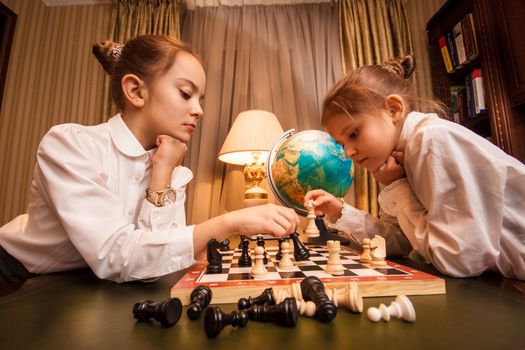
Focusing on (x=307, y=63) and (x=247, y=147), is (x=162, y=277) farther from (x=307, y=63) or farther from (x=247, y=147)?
(x=307, y=63)

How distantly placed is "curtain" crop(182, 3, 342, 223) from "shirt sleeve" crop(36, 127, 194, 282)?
1.83m

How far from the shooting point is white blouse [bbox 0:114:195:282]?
2.46 feet

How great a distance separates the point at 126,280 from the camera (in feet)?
2.44

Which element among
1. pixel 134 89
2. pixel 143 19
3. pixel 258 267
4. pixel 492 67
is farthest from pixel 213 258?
pixel 143 19

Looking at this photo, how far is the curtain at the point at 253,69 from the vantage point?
277cm

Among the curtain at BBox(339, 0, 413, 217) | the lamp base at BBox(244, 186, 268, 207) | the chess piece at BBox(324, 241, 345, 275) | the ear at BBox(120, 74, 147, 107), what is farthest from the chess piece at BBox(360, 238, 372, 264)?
the curtain at BBox(339, 0, 413, 217)

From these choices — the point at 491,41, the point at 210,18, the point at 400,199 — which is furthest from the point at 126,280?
the point at 210,18

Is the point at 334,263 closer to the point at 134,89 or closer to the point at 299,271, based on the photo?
the point at 299,271

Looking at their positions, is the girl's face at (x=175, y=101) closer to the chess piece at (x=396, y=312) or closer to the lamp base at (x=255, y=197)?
the lamp base at (x=255, y=197)

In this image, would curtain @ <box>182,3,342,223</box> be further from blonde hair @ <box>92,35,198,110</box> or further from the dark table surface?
the dark table surface

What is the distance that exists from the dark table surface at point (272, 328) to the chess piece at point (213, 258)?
0.63 feet

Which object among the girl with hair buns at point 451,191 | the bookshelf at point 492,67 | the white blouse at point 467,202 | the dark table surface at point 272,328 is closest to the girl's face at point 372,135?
the girl with hair buns at point 451,191

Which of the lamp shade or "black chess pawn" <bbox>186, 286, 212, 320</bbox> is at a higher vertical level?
the lamp shade

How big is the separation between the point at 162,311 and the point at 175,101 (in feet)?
2.99
